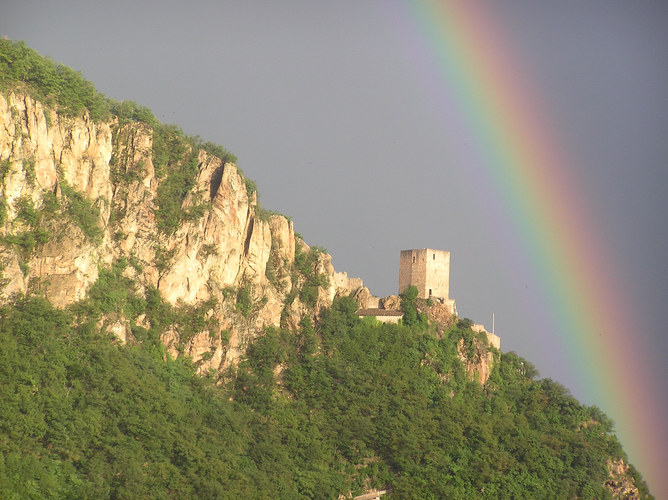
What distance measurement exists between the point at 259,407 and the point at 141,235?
1230 centimetres

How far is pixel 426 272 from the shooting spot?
9181cm

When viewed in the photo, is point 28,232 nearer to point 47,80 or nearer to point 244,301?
point 47,80

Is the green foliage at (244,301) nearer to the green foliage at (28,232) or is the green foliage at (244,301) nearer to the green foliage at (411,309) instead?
the green foliage at (411,309)

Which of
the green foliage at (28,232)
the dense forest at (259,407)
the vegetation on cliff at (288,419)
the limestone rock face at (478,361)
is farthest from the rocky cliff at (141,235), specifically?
the limestone rock face at (478,361)

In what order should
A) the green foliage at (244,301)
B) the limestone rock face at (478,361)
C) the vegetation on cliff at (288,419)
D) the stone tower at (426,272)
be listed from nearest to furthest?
1. the vegetation on cliff at (288,419)
2. the green foliage at (244,301)
3. the limestone rock face at (478,361)
4. the stone tower at (426,272)

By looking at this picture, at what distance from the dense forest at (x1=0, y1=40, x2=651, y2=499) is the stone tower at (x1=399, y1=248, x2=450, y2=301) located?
129 centimetres

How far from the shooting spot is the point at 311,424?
261 ft

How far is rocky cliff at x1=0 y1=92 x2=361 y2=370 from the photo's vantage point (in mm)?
71438

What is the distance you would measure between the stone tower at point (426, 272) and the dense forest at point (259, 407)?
50.7 inches

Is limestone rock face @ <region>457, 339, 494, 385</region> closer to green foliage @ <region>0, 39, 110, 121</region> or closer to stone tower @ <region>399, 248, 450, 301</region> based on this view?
stone tower @ <region>399, 248, 450, 301</region>

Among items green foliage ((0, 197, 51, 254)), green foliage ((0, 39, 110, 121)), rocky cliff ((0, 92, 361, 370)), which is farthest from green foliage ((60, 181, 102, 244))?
green foliage ((0, 39, 110, 121))

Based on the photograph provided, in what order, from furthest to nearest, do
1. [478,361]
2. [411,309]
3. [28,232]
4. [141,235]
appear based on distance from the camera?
[411,309] → [478,361] → [141,235] → [28,232]

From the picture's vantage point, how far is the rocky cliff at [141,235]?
2813 inches

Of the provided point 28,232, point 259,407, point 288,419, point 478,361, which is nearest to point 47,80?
point 28,232
